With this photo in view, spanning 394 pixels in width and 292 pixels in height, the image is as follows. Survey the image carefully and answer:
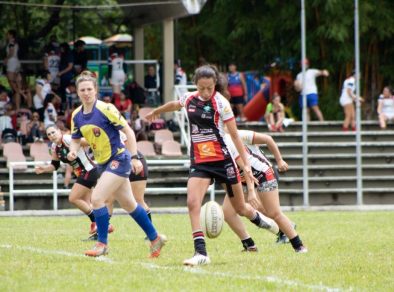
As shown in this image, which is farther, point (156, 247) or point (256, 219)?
point (256, 219)

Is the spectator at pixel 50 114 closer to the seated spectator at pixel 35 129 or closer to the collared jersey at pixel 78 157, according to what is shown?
the seated spectator at pixel 35 129

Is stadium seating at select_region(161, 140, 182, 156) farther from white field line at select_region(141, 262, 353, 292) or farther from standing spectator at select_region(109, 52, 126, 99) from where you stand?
white field line at select_region(141, 262, 353, 292)

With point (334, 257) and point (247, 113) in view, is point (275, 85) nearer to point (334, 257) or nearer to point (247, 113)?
point (247, 113)

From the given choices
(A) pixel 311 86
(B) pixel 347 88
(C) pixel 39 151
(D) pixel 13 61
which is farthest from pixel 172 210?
(D) pixel 13 61

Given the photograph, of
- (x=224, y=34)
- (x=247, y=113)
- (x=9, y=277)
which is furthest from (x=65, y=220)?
(x=247, y=113)

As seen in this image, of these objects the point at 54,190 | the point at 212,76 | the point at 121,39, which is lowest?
the point at 54,190

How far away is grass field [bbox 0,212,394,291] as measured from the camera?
31.3 ft

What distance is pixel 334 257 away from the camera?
12.3 m

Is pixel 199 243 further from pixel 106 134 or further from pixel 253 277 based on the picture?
pixel 106 134

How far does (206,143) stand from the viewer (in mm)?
11555

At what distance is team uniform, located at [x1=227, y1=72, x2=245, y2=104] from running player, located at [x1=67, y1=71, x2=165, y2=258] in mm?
18462

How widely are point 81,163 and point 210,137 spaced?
454 cm

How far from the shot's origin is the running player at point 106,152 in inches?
473

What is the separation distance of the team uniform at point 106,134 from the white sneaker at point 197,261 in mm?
1389
